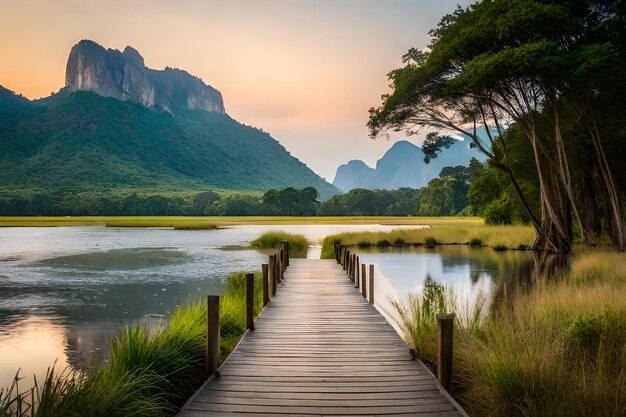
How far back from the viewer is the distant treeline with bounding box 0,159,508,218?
345 ft

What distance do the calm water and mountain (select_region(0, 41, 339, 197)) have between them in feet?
318

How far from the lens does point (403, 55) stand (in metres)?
31.0

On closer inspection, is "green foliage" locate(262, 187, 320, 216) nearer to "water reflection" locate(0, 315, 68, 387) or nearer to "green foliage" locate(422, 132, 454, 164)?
"green foliage" locate(422, 132, 454, 164)

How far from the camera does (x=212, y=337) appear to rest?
6789 millimetres

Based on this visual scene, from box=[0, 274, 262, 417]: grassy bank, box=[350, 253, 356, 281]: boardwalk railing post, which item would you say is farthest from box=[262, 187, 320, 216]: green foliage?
box=[0, 274, 262, 417]: grassy bank

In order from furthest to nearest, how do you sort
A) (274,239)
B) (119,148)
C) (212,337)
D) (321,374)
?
1. (119,148)
2. (274,239)
3. (212,337)
4. (321,374)

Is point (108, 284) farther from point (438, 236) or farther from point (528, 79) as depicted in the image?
point (438, 236)

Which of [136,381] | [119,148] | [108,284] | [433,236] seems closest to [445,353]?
[136,381]

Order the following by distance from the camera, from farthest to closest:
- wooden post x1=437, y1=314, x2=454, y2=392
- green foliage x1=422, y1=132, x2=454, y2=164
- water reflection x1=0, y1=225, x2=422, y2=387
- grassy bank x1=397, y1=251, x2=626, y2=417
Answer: green foliage x1=422, y1=132, x2=454, y2=164
water reflection x1=0, y1=225, x2=422, y2=387
wooden post x1=437, y1=314, x2=454, y2=392
grassy bank x1=397, y1=251, x2=626, y2=417

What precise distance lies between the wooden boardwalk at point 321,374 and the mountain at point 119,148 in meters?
120

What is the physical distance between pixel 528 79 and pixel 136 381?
20456mm

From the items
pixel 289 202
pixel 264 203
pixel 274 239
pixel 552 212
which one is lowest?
pixel 274 239

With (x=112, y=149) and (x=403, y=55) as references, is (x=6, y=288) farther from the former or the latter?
(x=112, y=149)

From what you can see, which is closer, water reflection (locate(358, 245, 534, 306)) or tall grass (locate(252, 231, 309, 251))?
water reflection (locate(358, 245, 534, 306))
